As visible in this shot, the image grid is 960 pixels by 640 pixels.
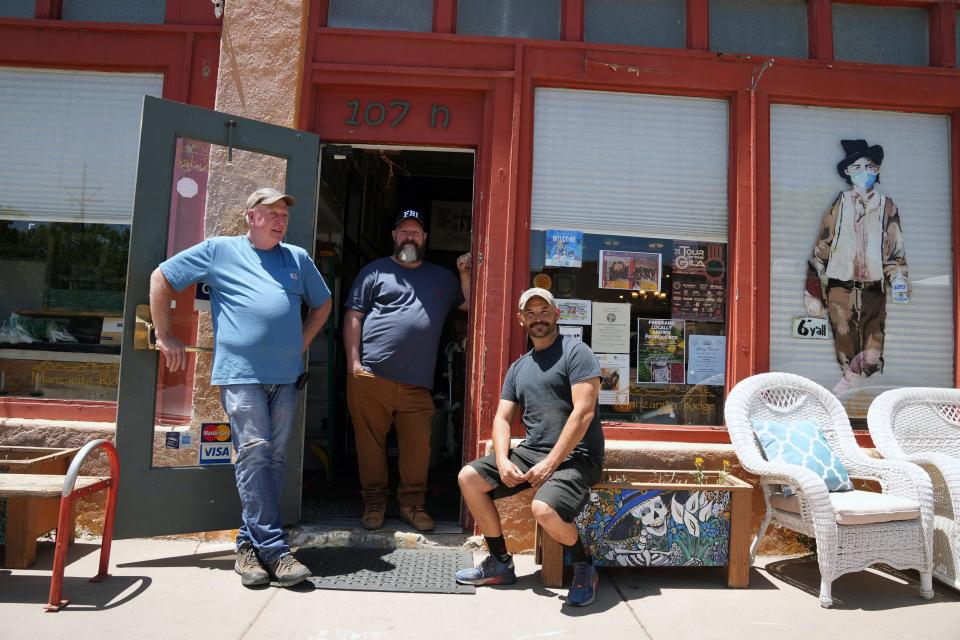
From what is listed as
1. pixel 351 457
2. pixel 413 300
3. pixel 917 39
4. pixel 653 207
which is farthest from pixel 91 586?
pixel 917 39

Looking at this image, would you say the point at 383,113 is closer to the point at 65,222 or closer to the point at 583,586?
the point at 65,222

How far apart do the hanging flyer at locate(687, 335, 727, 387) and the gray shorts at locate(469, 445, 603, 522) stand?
1.31 m

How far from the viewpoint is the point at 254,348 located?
3.62 m

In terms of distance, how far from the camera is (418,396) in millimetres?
4488

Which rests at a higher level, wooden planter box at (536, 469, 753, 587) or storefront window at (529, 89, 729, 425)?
storefront window at (529, 89, 729, 425)

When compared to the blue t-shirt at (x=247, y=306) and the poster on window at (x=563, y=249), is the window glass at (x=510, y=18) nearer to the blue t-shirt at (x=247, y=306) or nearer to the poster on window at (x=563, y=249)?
the poster on window at (x=563, y=249)

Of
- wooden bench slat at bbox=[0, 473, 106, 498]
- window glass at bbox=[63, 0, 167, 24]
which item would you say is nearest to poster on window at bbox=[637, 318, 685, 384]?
wooden bench slat at bbox=[0, 473, 106, 498]

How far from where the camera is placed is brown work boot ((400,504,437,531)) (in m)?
4.29

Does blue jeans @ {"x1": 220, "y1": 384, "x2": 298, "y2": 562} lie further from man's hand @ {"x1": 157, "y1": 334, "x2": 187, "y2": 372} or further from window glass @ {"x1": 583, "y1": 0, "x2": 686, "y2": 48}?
window glass @ {"x1": 583, "y1": 0, "x2": 686, "y2": 48}

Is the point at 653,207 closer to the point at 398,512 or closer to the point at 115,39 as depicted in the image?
the point at 398,512

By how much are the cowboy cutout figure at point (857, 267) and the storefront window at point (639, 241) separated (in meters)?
0.73

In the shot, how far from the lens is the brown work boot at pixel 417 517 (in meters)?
4.29

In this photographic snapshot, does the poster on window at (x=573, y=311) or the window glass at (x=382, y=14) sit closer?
the poster on window at (x=573, y=311)

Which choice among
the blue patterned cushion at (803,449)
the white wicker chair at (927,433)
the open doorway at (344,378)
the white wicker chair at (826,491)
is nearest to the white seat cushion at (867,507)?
the white wicker chair at (826,491)
